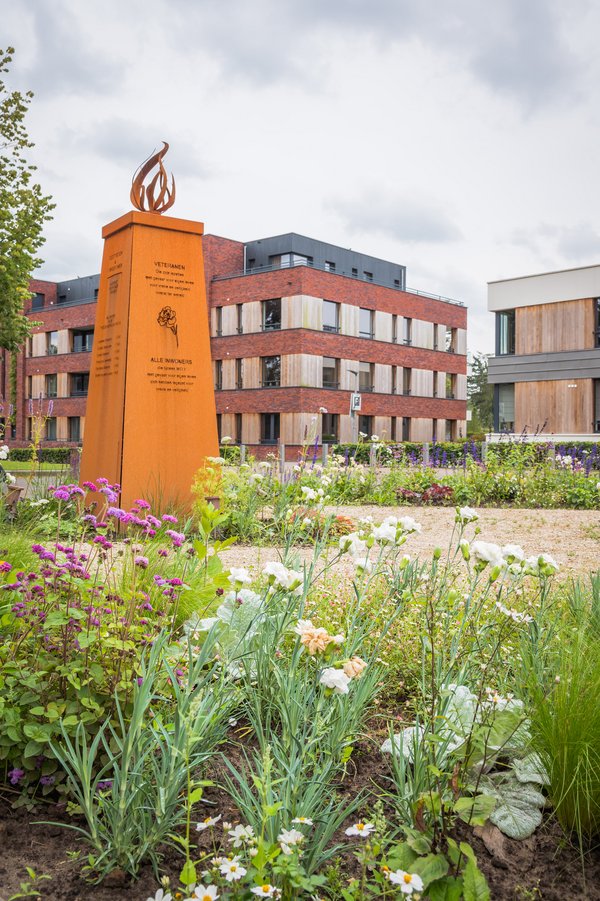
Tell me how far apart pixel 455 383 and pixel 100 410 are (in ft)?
126

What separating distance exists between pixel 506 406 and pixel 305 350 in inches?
369

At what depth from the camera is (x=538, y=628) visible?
2871mm

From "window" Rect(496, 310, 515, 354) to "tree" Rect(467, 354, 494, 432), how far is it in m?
33.1

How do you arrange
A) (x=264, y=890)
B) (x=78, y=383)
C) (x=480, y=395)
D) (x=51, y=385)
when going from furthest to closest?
Answer: (x=480, y=395) → (x=51, y=385) → (x=78, y=383) → (x=264, y=890)

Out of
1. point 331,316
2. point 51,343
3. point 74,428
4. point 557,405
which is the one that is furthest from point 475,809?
point 51,343

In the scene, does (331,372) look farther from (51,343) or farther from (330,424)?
(51,343)

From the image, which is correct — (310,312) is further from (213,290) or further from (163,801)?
(163,801)

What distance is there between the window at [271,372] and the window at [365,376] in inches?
180

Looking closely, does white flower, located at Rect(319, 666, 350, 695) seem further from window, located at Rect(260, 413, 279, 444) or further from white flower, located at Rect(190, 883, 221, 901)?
window, located at Rect(260, 413, 279, 444)

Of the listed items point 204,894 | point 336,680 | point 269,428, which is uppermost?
point 269,428

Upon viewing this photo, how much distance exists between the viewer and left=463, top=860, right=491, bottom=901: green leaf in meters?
1.75

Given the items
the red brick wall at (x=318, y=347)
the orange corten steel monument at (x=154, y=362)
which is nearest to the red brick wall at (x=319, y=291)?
the red brick wall at (x=318, y=347)

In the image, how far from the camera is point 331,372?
36594 mm

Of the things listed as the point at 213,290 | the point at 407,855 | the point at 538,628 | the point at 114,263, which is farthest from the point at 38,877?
the point at 213,290
